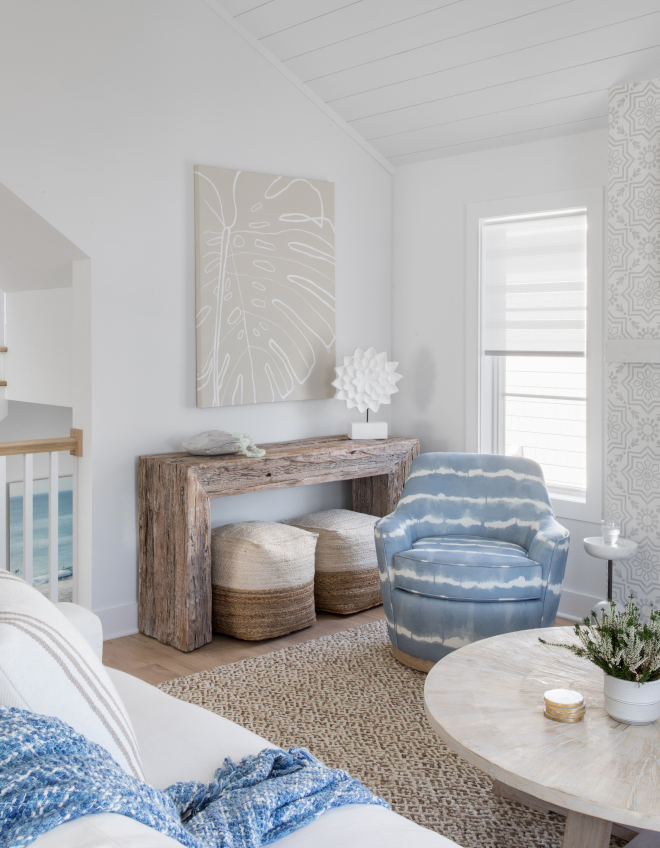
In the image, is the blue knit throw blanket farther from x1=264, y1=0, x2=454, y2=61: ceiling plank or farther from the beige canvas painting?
x1=264, y1=0, x2=454, y2=61: ceiling plank

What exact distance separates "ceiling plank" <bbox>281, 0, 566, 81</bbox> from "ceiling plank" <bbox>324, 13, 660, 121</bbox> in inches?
7.7

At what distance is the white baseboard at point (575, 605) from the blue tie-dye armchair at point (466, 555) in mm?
719

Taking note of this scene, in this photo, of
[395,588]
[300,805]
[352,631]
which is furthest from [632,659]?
[352,631]

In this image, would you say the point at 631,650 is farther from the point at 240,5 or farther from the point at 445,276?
the point at 240,5

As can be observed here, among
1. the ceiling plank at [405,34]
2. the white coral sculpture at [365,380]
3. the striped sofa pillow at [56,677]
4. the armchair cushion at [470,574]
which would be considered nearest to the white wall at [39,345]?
the white coral sculpture at [365,380]

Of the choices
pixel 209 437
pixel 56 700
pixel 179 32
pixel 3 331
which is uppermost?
pixel 179 32

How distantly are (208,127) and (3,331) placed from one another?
1.79 metres

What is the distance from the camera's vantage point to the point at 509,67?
3.35 metres

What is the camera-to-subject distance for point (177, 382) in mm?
3582

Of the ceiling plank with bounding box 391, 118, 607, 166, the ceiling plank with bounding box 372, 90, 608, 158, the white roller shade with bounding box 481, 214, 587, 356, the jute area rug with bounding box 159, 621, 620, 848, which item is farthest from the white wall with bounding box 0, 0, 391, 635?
the white roller shade with bounding box 481, 214, 587, 356

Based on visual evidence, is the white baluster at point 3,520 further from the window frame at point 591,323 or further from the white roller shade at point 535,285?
the window frame at point 591,323

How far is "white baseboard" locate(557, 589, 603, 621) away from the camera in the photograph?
3.62 meters

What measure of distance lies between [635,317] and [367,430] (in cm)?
148

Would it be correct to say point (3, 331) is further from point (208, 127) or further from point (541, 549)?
point (541, 549)
